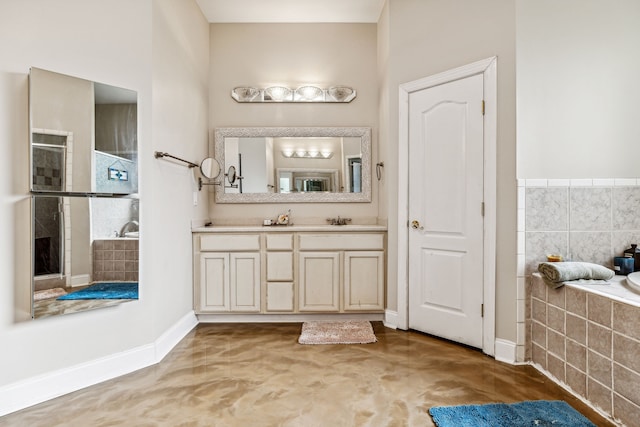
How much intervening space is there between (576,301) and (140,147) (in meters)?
2.71

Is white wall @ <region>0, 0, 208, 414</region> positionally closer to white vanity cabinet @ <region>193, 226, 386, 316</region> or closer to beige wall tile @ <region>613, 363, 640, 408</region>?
white vanity cabinet @ <region>193, 226, 386, 316</region>

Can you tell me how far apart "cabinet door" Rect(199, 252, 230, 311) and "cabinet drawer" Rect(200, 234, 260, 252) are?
0.06m

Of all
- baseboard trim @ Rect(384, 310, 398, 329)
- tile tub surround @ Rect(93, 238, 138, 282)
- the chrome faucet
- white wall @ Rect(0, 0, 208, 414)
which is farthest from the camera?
the chrome faucet

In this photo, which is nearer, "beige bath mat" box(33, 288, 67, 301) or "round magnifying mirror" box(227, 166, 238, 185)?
"beige bath mat" box(33, 288, 67, 301)

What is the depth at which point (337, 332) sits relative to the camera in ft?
9.57

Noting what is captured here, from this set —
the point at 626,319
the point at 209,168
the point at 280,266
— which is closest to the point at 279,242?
the point at 280,266

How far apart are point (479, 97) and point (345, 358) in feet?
6.61

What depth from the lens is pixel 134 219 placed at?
2264 mm

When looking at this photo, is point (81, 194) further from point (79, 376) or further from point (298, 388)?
point (298, 388)

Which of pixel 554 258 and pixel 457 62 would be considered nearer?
pixel 554 258

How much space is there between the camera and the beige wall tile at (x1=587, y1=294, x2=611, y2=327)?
1735mm

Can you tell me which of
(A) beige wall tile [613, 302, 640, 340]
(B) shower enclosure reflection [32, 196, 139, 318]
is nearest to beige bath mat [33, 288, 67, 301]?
(B) shower enclosure reflection [32, 196, 139, 318]

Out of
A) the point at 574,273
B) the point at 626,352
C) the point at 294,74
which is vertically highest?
the point at 294,74

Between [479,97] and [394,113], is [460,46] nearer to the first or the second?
[479,97]
